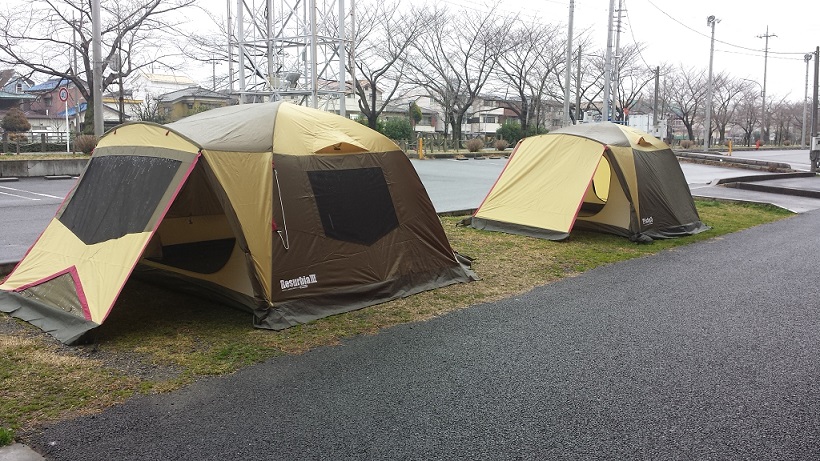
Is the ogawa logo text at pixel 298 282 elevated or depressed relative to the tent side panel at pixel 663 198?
depressed

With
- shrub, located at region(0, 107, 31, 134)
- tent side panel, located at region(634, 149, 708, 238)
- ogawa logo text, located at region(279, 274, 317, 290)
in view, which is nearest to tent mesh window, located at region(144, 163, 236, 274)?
ogawa logo text, located at region(279, 274, 317, 290)

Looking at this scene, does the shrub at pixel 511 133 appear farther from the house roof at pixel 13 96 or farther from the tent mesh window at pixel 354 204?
the tent mesh window at pixel 354 204

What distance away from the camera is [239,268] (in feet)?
17.0

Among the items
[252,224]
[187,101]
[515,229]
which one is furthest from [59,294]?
[187,101]

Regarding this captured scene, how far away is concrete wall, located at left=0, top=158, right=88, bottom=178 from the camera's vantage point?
15.8 metres

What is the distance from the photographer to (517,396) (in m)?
3.73

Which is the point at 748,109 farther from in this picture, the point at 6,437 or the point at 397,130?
the point at 6,437

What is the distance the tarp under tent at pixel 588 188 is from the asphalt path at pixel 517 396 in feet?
10.6

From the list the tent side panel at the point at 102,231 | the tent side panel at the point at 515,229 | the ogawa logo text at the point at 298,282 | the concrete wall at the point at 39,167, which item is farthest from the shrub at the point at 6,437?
the concrete wall at the point at 39,167

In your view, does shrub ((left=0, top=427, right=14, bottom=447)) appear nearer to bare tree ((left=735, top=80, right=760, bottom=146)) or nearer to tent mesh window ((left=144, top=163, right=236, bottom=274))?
tent mesh window ((left=144, top=163, right=236, bottom=274))

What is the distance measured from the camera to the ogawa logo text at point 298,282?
16.6ft

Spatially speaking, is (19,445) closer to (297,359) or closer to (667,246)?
(297,359)

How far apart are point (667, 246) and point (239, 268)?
20.1 feet

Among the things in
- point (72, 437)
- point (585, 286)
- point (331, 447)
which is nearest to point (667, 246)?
point (585, 286)
